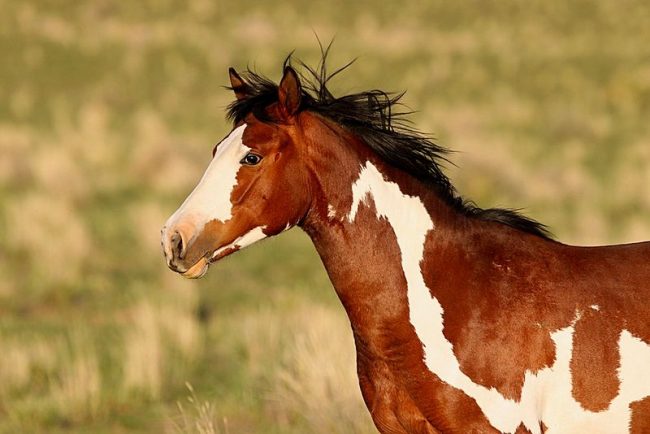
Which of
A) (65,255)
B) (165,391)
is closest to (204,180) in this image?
(165,391)

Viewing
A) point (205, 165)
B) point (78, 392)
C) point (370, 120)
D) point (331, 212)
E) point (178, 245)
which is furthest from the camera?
point (205, 165)

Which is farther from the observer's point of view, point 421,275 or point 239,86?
point 239,86

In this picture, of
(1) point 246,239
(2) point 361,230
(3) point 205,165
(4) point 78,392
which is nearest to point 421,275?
(2) point 361,230

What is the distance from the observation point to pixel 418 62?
3105cm

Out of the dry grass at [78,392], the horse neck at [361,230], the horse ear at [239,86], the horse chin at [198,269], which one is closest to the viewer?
the horse chin at [198,269]

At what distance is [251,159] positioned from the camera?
163 inches

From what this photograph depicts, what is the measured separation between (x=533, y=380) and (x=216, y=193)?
1.44 m

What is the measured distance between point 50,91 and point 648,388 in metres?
23.8

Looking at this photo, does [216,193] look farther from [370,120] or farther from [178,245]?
[370,120]

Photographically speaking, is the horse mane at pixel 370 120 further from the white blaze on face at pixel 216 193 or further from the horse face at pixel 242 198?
the white blaze on face at pixel 216 193

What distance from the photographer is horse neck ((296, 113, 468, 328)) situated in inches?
170

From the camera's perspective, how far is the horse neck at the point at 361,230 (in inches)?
170

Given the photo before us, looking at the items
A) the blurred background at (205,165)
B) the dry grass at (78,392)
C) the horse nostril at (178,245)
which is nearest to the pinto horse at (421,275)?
the horse nostril at (178,245)

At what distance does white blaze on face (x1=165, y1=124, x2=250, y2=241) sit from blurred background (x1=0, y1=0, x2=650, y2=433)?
2.15m
